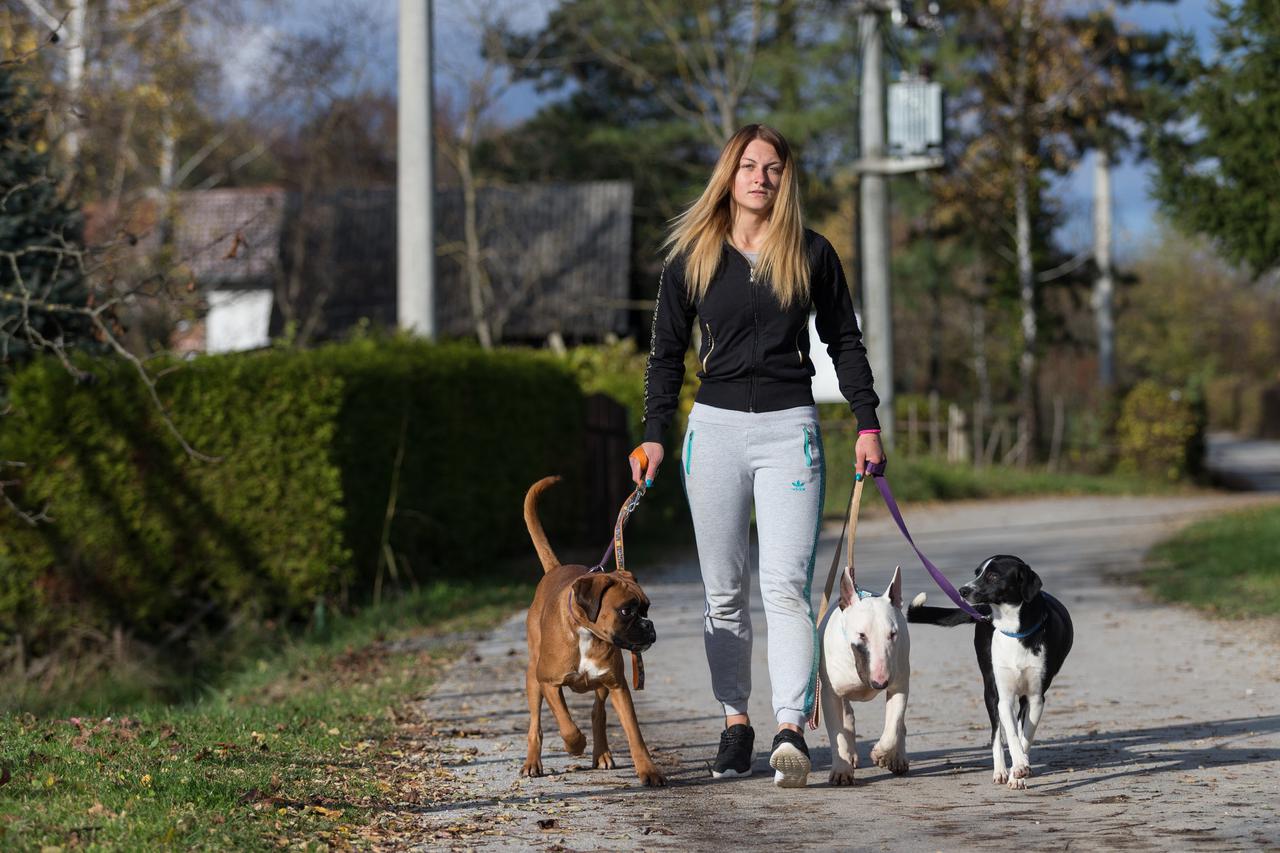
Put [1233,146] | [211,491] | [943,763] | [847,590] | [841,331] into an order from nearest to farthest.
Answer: [847,590] → [841,331] → [943,763] → [211,491] → [1233,146]

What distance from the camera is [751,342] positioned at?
19.1 feet

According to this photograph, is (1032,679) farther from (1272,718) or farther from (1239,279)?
(1239,279)

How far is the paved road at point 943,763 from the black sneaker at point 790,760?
0.21 feet

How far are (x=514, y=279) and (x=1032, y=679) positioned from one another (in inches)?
1239

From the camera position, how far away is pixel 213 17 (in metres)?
26.9

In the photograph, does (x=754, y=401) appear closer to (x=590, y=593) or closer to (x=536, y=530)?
(x=590, y=593)

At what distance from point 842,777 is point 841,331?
170 centimetres

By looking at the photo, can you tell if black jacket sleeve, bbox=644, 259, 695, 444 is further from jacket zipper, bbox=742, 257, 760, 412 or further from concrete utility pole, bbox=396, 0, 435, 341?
concrete utility pole, bbox=396, 0, 435, 341

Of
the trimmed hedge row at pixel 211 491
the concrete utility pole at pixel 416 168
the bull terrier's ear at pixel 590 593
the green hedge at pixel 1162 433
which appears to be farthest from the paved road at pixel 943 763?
the green hedge at pixel 1162 433

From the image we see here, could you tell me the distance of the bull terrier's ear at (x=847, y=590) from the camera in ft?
18.9

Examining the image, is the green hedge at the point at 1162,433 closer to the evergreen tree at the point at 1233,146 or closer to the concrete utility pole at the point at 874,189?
the concrete utility pole at the point at 874,189

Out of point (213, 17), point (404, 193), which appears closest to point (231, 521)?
point (404, 193)

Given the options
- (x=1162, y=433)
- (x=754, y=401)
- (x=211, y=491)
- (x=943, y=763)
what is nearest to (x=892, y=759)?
(x=943, y=763)

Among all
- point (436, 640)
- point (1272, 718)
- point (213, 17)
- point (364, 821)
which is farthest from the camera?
point (213, 17)
